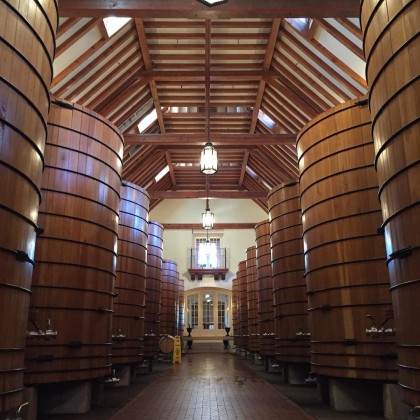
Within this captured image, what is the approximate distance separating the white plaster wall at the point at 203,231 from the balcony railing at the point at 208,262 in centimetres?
24

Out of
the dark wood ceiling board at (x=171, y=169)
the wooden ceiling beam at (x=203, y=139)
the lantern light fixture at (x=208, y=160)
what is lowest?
the lantern light fixture at (x=208, y=160)

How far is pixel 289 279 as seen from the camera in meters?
7.35

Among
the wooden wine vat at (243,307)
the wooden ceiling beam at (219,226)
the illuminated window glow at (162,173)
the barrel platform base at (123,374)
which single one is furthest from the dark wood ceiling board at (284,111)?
the wooden ceiling beam at (219,226)

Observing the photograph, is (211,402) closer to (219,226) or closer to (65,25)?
(65,25)

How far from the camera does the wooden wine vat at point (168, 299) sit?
1495 centimetres

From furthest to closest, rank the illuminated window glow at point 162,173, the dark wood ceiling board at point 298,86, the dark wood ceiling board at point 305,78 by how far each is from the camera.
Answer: the illuminated window glow at point 162,173, the dark wood ceiling board at point 298,86, the dark wood ceiling board at point 305,78

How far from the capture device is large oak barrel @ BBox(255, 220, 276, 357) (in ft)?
30.2

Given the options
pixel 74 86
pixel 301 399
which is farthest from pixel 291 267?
pixel 74 86

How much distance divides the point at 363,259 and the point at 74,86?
724cm

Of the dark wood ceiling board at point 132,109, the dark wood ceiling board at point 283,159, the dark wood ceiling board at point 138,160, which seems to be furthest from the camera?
the dark wood ceiling board at point 138,160

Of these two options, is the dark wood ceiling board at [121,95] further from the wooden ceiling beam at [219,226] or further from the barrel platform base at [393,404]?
the wooden ceiling beam at [219,226]

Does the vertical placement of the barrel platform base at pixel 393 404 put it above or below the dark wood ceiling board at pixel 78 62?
below

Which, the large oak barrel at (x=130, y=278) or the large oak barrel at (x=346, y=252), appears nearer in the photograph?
the large oak barrel at (x=346, y=252)

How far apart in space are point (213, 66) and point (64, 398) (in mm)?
8518
